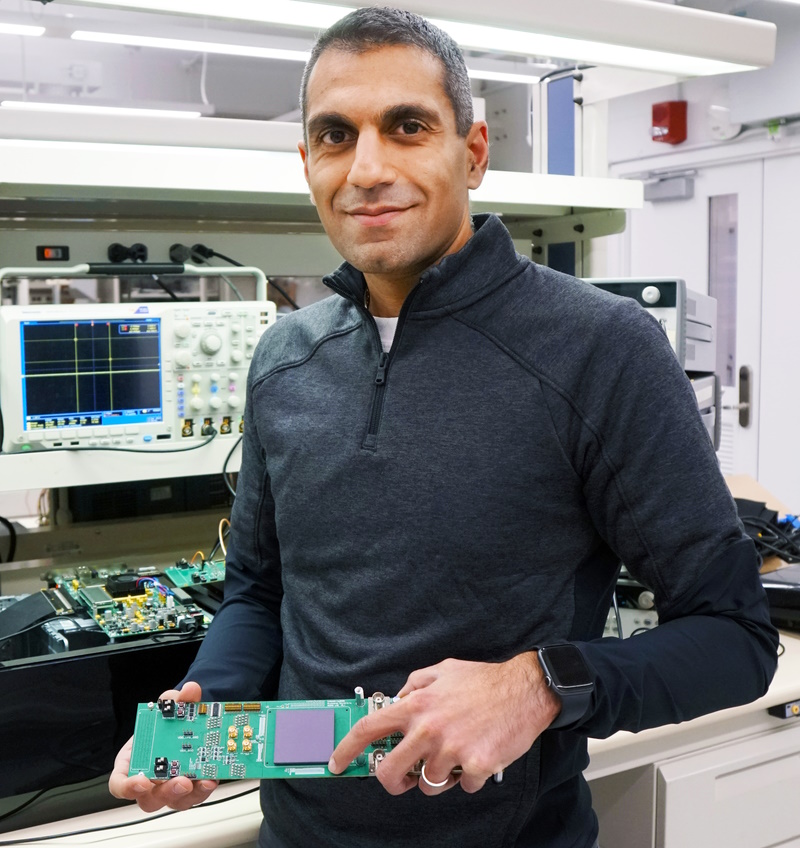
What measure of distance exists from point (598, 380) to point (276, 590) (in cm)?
52

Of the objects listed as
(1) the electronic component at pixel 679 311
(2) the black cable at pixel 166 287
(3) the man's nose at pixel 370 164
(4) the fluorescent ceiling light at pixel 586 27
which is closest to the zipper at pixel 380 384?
(3) the man's nose at pixel 370 164

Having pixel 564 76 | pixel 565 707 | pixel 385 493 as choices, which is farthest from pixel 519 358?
pixel 564 76

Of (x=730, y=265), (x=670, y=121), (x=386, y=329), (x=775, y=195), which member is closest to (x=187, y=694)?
(x=386, y=329)

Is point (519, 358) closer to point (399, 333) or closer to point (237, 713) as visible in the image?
point (399, 333)

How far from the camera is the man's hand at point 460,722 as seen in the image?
2.51ft

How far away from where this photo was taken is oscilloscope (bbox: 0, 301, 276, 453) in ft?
4.78

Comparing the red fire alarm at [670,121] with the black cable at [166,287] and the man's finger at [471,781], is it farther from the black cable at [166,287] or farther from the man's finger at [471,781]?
the man's finger at [471,781]

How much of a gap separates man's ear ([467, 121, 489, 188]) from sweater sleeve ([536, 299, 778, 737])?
265 millimetres

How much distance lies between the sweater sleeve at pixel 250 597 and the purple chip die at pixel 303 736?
0.49 ft

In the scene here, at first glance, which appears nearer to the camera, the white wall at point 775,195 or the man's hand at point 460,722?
the man's hand at point 460,722

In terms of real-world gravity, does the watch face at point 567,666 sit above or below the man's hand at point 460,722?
above

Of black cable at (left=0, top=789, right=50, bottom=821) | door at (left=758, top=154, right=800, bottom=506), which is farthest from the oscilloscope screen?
door at (left=758, top=154, right=800, bottom=506)

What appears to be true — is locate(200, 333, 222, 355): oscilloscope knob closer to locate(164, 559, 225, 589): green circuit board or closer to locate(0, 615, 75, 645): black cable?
locate(164, 559, 225, 589): green circuit board

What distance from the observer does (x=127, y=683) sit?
1229 millimetres
